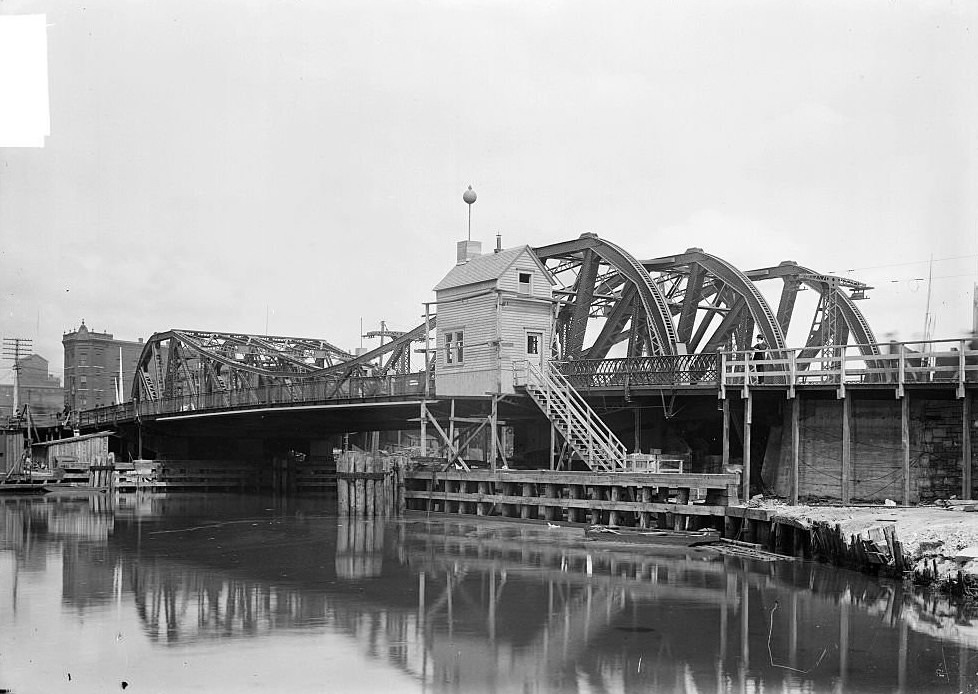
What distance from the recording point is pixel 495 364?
3878 centimetres

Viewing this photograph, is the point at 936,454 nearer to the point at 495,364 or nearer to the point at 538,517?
the point at 538,517

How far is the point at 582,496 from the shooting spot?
34.3 metres

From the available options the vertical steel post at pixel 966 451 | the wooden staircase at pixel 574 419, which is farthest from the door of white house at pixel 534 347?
the vertical steel post at pixel 966 451

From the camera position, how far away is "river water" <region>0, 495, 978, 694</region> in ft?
51.4

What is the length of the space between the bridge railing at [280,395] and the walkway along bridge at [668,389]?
18 cm

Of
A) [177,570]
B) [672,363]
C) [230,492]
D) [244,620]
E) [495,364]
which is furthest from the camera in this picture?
[230,492]

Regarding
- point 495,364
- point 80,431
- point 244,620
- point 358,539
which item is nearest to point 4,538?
point 358,539

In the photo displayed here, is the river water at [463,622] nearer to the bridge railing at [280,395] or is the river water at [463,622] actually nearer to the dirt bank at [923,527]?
the dirt bank at [923,527]

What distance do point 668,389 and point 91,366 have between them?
127435 mm

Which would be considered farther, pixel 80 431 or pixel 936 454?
pixel 80 431

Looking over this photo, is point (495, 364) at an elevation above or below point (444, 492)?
above

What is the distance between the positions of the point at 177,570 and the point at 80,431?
206 feet

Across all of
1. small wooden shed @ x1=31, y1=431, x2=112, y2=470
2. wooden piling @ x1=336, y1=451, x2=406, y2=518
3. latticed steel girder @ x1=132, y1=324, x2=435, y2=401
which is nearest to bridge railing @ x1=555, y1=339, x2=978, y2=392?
wooden piling @ x1=336, y1=451, x2=406, y2=518

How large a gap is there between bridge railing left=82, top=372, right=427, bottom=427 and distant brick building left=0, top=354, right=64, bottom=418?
75.3 m
